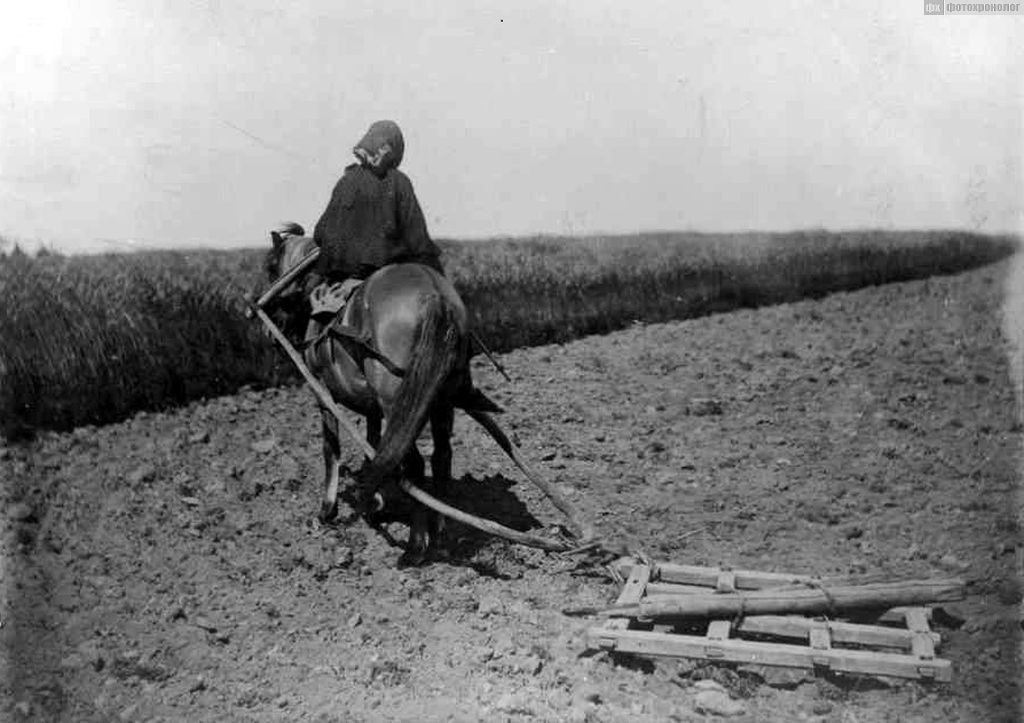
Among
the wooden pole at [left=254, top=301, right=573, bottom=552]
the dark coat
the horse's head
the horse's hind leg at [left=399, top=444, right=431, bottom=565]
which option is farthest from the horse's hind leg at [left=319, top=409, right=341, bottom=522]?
the dark coat

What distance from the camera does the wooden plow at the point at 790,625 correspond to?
12.7ft

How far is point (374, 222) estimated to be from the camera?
5.41 meters

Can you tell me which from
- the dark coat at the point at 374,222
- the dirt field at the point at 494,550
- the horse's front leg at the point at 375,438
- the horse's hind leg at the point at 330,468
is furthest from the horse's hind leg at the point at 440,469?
the dark coat at the point at 374,222

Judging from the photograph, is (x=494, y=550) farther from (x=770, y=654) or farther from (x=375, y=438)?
(x=770, y=654)

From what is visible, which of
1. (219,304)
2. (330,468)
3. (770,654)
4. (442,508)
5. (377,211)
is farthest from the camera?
(219,304)

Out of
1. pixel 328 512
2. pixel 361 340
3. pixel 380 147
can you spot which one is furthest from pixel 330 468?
pixel 380 147

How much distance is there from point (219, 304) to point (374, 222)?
4.04 meters

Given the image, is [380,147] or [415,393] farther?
[380,147]

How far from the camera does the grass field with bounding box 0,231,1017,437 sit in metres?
7.35

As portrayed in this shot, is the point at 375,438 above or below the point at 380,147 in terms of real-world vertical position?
below

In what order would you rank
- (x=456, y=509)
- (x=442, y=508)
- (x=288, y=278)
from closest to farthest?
1. (x=442, y=508)
2. (x=456, y=509)
3. (x=288, y=278)

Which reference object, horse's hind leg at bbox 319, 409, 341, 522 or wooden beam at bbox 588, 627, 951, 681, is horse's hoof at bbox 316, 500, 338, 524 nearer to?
horse's hind leg at bbox 319, 409, 341, 522

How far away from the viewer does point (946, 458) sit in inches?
277

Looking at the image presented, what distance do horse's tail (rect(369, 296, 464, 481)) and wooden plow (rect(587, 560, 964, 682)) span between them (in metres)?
1.33
